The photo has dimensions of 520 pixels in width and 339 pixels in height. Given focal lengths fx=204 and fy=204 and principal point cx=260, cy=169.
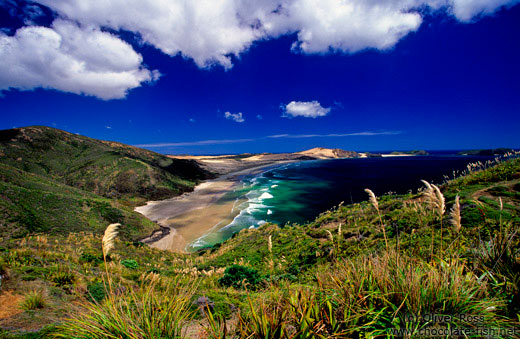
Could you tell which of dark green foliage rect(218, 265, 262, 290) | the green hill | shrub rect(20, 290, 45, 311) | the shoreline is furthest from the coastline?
shrub rect(20, 290, 45, 311)

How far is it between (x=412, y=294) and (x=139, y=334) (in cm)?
315

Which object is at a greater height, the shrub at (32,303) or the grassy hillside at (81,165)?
the grassy hillside at (81,165)

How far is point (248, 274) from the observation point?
7.27 m

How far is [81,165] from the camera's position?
61719 mm

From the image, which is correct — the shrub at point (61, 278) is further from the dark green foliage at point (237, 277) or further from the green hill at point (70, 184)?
the green hill at point (70, 184)

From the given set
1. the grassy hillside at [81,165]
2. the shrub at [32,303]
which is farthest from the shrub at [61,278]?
the grassy hillside at [81,165]

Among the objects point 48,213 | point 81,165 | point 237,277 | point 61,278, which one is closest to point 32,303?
point 61,278

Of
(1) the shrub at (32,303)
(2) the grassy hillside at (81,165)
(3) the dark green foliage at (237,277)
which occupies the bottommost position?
(3) the dark green foliage at (237,277)

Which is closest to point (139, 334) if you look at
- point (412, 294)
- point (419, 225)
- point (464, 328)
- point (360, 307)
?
point (360, 307)

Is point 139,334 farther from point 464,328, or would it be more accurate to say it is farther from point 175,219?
point 175,219

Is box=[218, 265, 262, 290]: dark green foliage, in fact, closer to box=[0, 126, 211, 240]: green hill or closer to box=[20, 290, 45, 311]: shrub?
box=[20, 290, 45, 311]: shrub

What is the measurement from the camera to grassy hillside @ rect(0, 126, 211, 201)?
55.3m

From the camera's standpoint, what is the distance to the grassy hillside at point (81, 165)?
55312 millimetres

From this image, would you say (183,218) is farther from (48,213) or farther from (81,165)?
(81,165)
